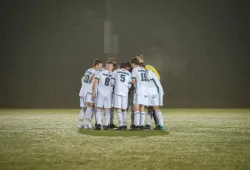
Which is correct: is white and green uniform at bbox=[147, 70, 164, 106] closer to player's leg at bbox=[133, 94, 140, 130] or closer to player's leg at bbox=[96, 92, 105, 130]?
player's leg at bbox=[133, 94, 140, 130]

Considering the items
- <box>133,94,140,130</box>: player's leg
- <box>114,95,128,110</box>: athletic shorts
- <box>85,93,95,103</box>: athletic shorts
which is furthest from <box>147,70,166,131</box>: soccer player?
<box>85,93,95,103</box>: athletic shorts

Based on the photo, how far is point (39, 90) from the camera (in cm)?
2383

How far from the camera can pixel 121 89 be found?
9.49 meters

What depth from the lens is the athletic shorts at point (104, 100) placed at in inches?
380

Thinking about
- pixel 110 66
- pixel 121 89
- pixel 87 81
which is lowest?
pixel 121 89

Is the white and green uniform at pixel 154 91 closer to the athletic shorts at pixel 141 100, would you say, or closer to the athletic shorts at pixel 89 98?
the athletic shorts at pixel 141 100

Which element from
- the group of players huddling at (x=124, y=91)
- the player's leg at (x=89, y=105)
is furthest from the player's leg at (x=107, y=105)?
the player's leg at (x=89, y=105)

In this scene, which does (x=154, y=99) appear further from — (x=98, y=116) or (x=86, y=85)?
(x=86, y=85)

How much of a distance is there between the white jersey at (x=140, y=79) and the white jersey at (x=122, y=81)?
174 mm

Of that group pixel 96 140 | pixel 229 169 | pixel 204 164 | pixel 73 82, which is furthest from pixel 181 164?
pixel 73 82

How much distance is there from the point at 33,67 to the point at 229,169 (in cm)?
2060

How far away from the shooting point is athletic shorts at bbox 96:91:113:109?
9.66m

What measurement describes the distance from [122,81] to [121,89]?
8.0 inches

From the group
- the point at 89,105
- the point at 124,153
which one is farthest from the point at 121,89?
the point at 124,153
